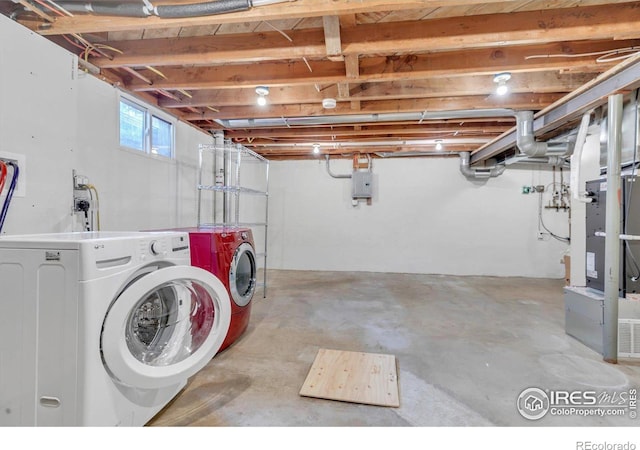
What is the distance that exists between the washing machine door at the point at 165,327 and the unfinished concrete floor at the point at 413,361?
36 cm

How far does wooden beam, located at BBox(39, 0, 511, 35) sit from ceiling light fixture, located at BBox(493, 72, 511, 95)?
34.5 inches

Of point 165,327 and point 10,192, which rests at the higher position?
point 10,192

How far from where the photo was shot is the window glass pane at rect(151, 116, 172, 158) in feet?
10.8

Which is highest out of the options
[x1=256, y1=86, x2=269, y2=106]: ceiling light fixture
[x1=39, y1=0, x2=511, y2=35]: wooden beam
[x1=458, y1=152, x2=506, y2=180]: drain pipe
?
[x1=256, y1=86, x2=269, y2=106]: ceiling light fixture

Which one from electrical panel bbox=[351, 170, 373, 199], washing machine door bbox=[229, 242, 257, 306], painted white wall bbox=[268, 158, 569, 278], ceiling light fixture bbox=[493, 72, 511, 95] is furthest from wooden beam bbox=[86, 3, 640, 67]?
painted white wall bbox=[268, 158, 569, 278]

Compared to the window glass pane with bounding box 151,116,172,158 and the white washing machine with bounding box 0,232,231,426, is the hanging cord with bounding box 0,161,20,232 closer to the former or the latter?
the white washing machine with bounding box 0,232,231,426

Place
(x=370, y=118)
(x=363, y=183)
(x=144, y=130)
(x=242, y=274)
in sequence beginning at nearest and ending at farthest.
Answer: (x=242, y=274), (x=144, y=130), (x=370, y=118), (x=363, y=183)

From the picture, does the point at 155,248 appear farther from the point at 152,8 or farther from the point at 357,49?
the point at 357,49

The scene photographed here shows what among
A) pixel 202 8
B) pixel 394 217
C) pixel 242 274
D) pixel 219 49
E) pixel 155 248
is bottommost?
pixel 242 274

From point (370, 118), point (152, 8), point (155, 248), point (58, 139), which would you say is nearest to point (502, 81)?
point (370, 118)

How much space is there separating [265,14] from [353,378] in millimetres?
2326

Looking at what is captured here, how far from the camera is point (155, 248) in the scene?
4.71 feet

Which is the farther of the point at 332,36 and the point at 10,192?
the point at 332,36

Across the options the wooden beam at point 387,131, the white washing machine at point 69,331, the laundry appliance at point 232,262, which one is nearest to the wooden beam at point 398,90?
the wooden beam at point 387,131
